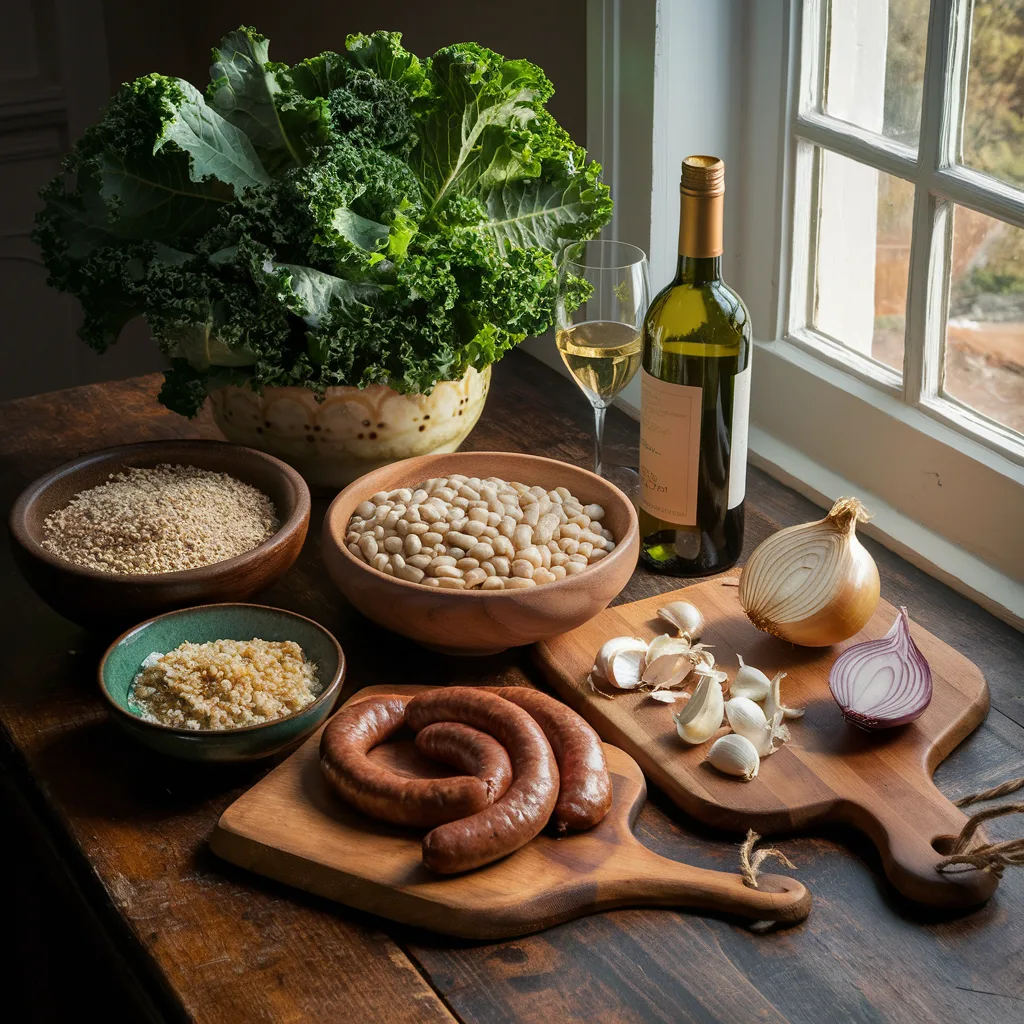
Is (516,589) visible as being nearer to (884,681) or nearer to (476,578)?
(476,578)

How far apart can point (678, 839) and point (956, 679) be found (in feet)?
1.05

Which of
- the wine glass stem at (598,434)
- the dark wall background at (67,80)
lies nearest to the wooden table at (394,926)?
the wine glass stem at (598,434)

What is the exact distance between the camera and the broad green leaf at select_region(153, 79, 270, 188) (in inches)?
49.7

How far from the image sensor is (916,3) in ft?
4.48

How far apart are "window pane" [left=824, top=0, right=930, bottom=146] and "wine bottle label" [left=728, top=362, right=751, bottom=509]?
16.6 inches

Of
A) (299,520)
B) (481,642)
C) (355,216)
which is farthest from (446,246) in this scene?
(481,642)

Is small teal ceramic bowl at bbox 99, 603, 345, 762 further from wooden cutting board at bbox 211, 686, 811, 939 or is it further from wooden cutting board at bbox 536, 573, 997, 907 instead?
wooden cutting board at bbox 536, 573, 997, 907

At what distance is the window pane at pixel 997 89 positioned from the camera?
49.4 inches

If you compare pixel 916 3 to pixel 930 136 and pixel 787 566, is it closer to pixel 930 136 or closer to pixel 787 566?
pixel 930 136

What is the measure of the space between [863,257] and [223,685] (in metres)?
0.96

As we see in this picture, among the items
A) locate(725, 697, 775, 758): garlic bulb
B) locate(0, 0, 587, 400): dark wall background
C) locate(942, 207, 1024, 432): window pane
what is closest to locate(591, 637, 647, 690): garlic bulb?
locate(725, 697, 775, 758): garlic bulb

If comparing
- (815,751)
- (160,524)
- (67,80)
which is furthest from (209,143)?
(67,80)

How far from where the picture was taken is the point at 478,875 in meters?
0.91

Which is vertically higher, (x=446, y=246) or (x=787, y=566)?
(x=446, y=246)
